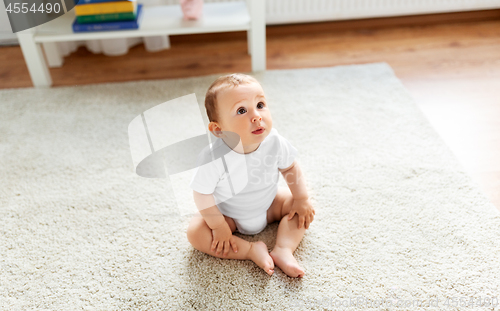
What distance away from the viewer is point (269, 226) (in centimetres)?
104

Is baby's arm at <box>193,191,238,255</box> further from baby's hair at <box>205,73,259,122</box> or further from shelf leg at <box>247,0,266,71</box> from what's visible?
shelf leg at <box>247,0,266,71</box>

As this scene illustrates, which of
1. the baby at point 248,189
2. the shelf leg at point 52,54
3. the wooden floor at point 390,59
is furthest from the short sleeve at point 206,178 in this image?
the shelf leg at point 52,54

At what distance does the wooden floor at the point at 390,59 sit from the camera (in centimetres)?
146

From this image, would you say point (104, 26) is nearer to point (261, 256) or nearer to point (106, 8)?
point (106, 8)

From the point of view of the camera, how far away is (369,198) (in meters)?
1.10

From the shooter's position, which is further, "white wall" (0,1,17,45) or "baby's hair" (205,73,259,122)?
"white wall" (0,1,17,45)

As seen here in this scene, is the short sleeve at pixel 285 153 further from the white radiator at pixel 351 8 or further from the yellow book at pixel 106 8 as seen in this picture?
the white radiator at pixel 351 8

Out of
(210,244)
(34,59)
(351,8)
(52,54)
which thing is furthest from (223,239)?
(351,8)

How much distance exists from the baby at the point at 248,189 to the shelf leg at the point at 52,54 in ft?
4.09

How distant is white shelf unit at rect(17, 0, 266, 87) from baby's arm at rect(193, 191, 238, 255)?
0.90 m

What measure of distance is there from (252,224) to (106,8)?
3.47 ft

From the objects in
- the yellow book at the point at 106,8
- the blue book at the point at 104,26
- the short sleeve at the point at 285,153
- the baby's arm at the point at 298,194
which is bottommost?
the baby's arm at the point at 298,194

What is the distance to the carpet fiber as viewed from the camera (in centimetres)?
89

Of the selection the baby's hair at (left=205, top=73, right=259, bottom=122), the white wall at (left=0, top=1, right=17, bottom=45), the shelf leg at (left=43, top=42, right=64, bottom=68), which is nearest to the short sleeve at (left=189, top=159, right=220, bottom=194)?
the baby's hair at (left=205, top=73, right=259, bottom=122)
